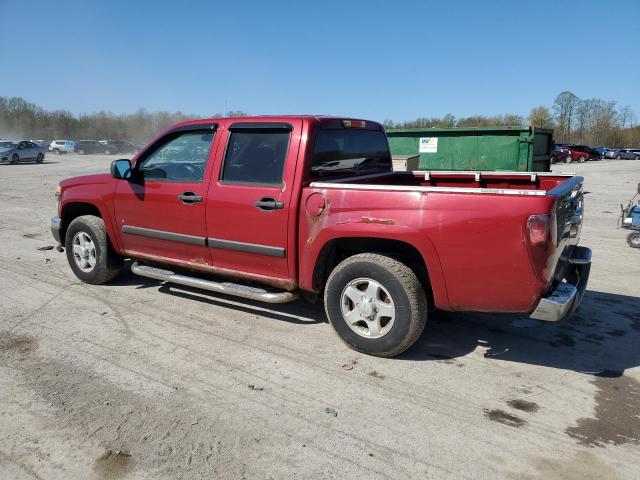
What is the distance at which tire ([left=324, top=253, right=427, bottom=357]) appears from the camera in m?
3.64

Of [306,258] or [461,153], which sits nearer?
[306,258]

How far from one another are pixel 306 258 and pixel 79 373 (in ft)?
6.21

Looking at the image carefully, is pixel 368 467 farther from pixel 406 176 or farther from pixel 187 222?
pixel 406 176

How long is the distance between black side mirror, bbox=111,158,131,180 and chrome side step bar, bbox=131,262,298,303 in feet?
3.13

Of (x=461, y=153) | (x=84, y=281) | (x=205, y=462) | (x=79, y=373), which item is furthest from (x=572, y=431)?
(x=461, y=153)

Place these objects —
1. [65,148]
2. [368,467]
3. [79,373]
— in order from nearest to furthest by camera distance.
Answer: [368,467] → [79,373] → [65,148]

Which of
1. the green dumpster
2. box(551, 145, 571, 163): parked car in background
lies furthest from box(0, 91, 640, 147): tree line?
the green dumpster

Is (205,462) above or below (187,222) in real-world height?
below

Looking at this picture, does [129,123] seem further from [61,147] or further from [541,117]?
[541,117]

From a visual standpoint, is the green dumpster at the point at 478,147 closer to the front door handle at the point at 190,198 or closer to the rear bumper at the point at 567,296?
the rear bumper at the point at 567,296

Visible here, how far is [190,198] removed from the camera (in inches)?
181

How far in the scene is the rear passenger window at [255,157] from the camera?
4.19 meters

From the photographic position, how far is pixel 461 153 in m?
13.2

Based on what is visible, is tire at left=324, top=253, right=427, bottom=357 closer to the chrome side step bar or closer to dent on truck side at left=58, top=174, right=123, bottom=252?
the chrome side step bar
